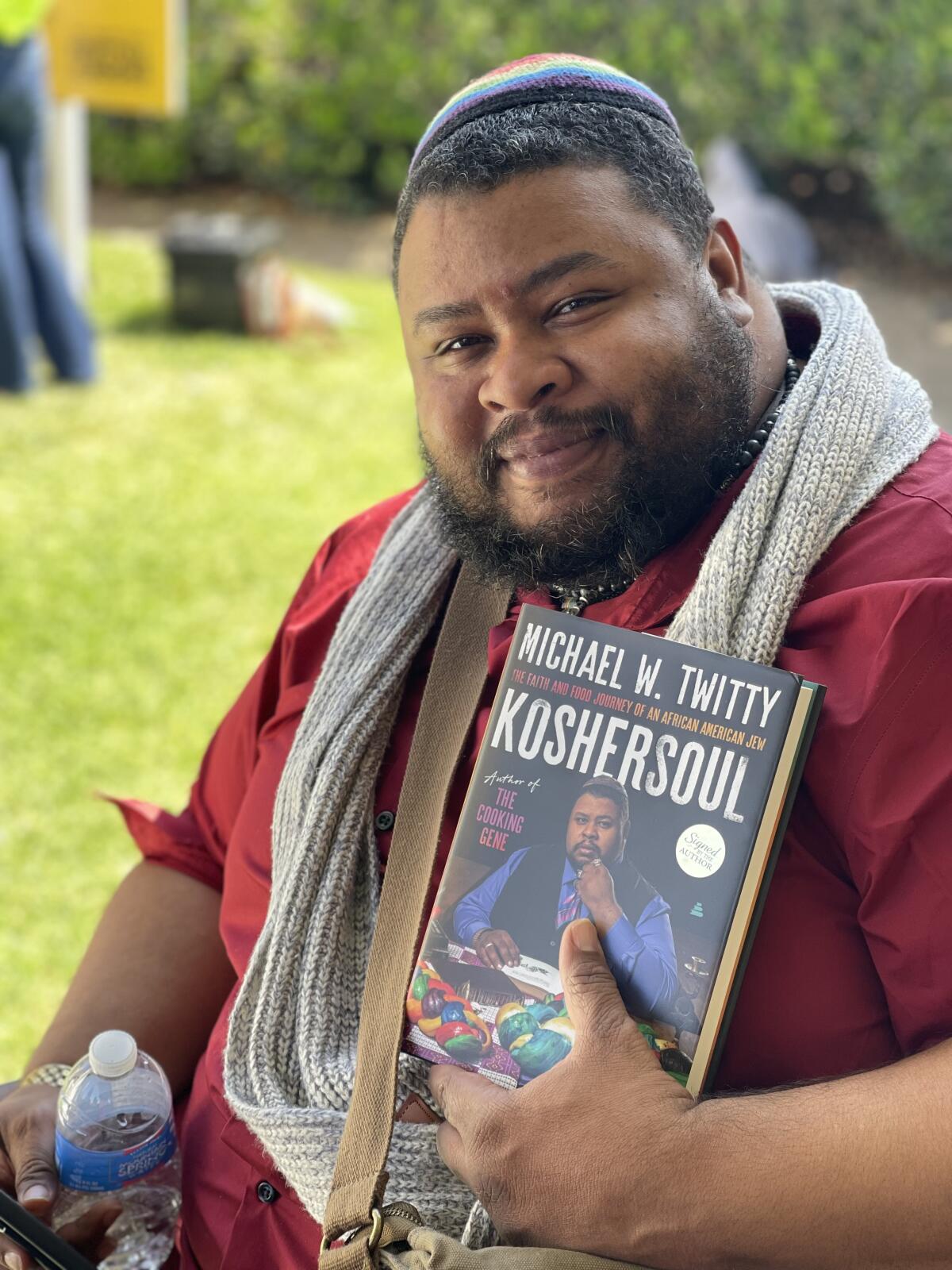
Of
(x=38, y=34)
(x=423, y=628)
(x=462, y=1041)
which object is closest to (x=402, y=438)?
(x=38, y=34)

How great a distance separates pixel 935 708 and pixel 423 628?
0.75m

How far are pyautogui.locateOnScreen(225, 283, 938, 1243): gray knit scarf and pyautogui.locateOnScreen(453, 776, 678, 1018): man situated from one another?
0.22 meters

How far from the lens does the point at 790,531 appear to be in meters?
1.61

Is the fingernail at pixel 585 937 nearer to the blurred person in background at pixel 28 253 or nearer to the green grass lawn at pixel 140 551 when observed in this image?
the green grass lawn at pixel 140 551

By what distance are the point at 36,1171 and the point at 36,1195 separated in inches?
1.7

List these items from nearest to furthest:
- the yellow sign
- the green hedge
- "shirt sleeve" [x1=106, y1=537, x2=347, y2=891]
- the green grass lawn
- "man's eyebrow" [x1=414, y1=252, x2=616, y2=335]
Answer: "man's eyebrow" [x1=414, y1=252, x2=616, y2=335] < "shirt sleeve" [x1=106, y1=537, x2=347, y2=891] < the green grass lawn < the yellow sign < the green hedge

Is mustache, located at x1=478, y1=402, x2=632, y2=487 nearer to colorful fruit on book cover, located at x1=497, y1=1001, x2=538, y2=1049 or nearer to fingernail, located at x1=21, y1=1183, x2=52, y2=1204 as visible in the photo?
colorful fruit on book cover, located at x1=497, y1=1001, x2=538, y2=1049

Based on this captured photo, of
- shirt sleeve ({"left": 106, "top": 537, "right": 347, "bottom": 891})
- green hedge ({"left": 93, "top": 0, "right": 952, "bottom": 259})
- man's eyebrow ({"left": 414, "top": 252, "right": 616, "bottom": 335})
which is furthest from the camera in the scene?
green hedge ({"left": 93, "top": 0, "right": 952, "bottom": 259})

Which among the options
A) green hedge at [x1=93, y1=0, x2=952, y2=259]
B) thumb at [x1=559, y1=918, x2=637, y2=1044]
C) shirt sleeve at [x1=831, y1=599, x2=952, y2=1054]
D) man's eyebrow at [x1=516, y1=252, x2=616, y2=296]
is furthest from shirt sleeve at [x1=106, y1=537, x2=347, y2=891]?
green hedge at [x1=93, y1=0, x2=952, y2=259]

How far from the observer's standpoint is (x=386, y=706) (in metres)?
1.93

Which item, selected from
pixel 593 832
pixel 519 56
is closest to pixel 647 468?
pixel 593 832

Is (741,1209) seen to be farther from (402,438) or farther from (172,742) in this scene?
(402,438)

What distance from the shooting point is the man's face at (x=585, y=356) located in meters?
1.71

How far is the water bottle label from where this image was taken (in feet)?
5.85
